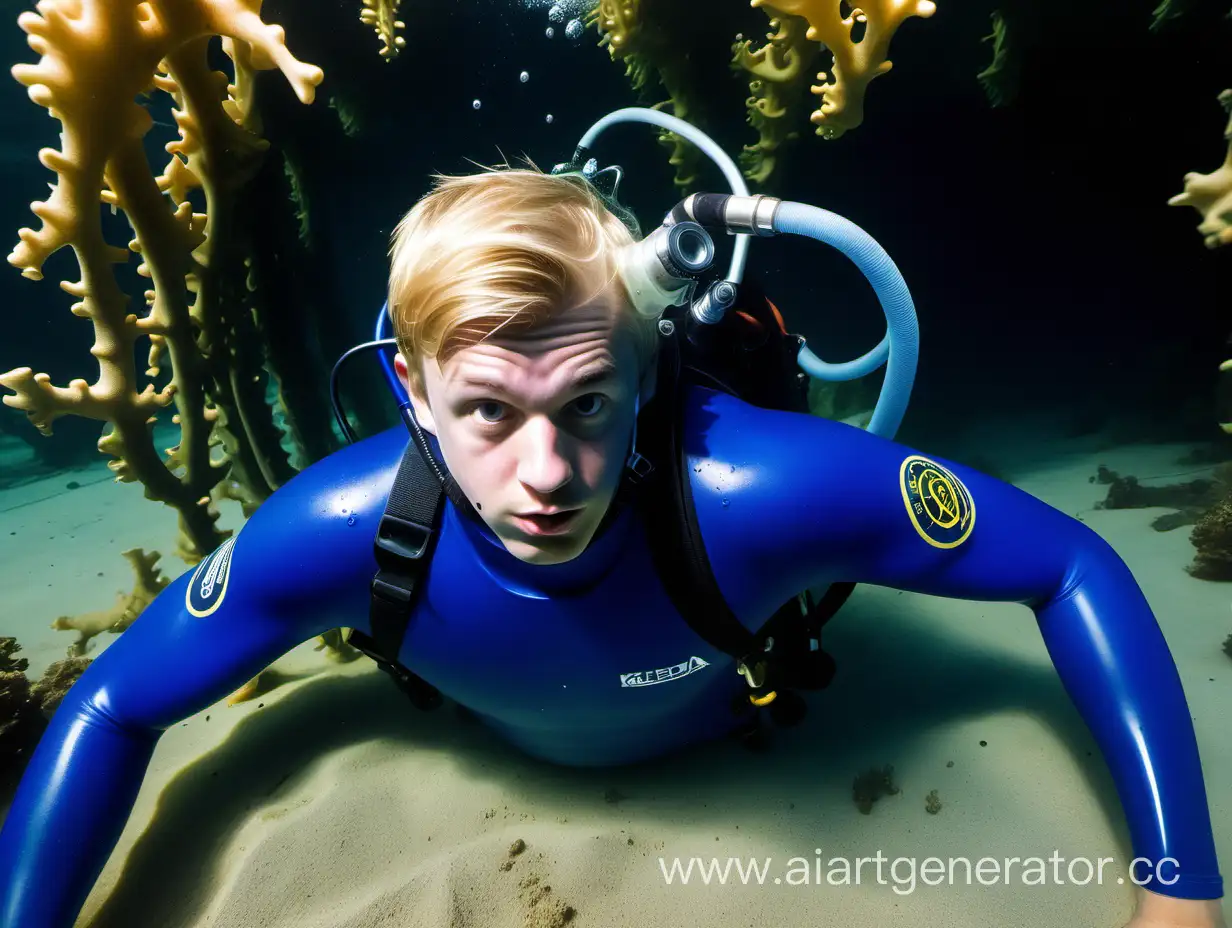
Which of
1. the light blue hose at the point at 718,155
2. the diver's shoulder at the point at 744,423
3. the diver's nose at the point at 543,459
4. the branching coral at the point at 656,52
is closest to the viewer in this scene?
the diver's nose at the point at 543,459

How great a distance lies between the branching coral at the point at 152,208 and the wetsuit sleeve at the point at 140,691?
3.57 ft

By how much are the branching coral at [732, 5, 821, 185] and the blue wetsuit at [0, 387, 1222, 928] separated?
296 centimetres

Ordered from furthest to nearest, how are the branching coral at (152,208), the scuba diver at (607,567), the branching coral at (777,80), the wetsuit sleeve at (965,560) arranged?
1. the branching coral at (777,80)
2. the branching coral at (152,208)
3. the wetsuit sleeve at (965,560)
4. the scuba diver at (607,567)

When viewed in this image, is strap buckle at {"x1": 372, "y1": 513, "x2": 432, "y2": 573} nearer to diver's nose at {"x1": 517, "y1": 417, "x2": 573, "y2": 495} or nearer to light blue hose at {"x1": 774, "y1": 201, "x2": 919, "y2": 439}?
diver's nose at {"x1": 517, "y1": 417, "x2": 573, "y2": 495}

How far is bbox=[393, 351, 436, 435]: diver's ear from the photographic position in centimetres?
163

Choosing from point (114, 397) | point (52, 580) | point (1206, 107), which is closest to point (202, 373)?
point (114, 397)

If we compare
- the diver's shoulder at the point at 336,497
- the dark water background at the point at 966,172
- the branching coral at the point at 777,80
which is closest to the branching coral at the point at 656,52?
the dark water background at the point at 966,172

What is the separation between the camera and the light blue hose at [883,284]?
181 cm

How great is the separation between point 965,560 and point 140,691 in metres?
2.46

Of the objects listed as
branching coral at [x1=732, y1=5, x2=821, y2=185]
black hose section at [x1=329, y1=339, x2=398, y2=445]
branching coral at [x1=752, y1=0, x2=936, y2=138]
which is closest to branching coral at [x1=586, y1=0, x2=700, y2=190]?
branching coral at [x1=732, y1=5, x2=821, y2=185]

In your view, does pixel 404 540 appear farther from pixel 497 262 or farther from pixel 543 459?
pixel 497 262

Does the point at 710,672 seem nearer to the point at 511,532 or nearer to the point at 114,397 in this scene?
the point at 511,532

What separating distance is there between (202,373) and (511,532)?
2.45 m

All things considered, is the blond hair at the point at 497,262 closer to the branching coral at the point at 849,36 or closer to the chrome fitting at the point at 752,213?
the chrome fitting at the point at 752,213
